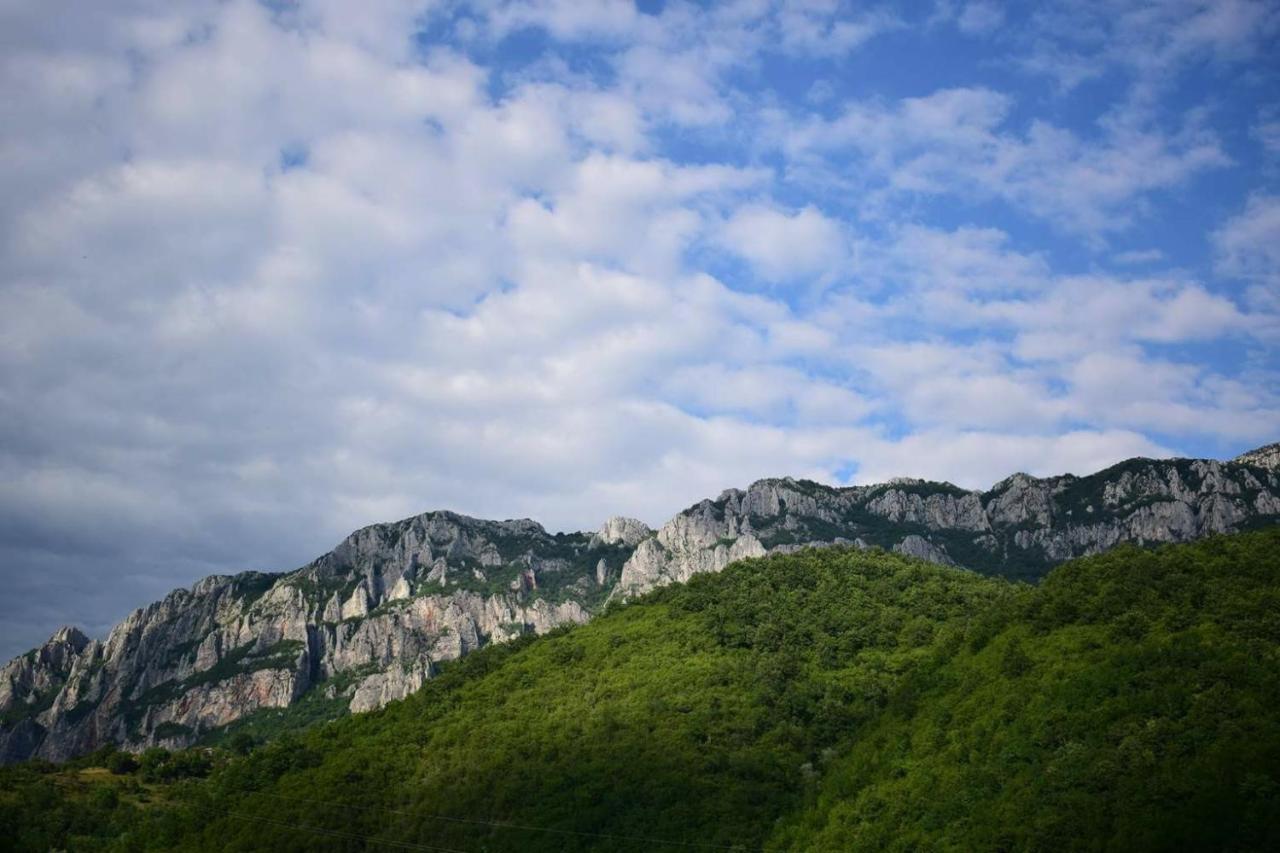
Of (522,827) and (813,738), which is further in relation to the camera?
(813,738)

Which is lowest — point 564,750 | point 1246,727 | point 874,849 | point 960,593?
point 874,849

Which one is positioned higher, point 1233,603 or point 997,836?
point 1233,603

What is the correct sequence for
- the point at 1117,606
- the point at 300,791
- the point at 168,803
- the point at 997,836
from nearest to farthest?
the point at 997,836 → the point at 1117,606 → the point at 300,791 → the point at 168,803

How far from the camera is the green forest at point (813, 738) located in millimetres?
48000

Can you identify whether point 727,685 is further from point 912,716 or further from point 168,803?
point 168,803

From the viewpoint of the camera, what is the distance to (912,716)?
221ft

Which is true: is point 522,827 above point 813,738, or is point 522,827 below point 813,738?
below

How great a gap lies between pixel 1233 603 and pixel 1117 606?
7.65 meters

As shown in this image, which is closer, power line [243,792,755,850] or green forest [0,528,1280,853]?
green forest [0,528,1280,853]

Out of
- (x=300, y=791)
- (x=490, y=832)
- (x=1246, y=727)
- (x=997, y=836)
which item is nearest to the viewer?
(x=1246, y=727)

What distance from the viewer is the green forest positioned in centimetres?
4800

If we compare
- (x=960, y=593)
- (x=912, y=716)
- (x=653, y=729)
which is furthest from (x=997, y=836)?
(x=960, y=593)

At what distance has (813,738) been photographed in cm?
7444

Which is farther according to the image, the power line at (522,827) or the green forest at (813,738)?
the power line at (522,827)
